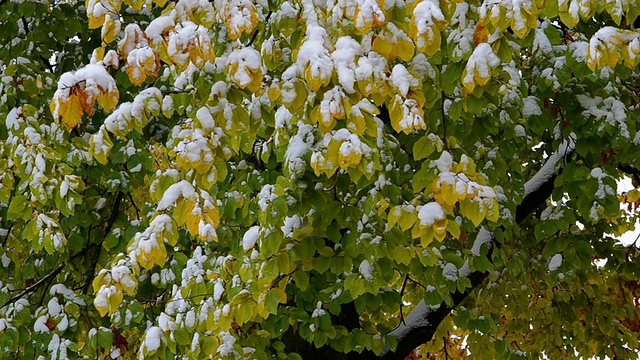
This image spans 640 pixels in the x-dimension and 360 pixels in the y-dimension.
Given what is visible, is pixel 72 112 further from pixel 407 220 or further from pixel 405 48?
pixel 407 220

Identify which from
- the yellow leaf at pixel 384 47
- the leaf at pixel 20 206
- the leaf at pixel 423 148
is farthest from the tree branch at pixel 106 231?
the yellow leaf at pixel 384 47

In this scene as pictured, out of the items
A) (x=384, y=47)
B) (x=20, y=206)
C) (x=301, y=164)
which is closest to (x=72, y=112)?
(x=384, y=47)

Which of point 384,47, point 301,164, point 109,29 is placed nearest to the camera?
point 384,47

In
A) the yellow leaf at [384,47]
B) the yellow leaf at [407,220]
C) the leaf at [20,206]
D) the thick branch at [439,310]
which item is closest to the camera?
the yellow leaf at [384,47]

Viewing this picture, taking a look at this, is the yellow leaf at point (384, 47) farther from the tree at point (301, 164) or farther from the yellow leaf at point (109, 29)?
the yellow leaf at point (109, 29)

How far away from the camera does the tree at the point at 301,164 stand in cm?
243

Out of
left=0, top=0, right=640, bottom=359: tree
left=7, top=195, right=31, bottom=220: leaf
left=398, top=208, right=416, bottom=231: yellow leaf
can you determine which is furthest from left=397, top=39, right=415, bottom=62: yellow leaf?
left=7, top=195, right=31, bottom=220: leaf

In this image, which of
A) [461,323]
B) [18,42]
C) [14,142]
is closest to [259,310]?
[14,142]

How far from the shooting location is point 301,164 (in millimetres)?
3367

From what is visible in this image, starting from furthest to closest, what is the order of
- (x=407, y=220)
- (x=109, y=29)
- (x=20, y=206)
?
1. (x=20, y=206)
2. (x=407, y=220)
3. (x=109, y=29)

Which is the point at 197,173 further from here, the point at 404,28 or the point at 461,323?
the point at 461,323

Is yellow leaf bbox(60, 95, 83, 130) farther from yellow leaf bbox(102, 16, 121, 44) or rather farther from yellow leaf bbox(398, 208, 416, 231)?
yellow leaf bbox(398, 208, 416, 231)

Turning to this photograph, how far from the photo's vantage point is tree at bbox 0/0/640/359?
2.43 metres

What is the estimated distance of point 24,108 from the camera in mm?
4543
